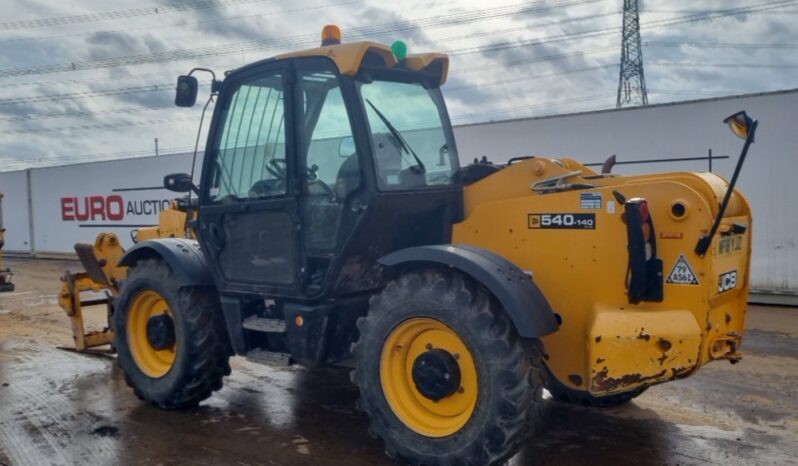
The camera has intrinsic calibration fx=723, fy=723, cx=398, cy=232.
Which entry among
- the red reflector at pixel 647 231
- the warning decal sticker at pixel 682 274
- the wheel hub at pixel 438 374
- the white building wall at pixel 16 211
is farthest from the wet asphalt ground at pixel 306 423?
the white building wall at pixel 16 211

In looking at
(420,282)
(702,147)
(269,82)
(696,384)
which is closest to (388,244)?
(420,282)

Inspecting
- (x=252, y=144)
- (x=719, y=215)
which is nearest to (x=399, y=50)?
(x=252, y=144)

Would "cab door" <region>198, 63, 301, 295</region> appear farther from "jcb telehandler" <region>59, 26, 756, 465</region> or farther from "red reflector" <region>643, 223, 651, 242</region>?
"red reflector" <region>643, 223, 651, 242</region>

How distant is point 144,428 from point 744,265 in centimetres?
408

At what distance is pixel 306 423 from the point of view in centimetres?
507

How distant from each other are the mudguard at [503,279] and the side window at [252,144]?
48.3 inches

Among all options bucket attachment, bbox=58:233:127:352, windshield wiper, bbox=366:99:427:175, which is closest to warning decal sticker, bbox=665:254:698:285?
windshield wiper, bbox=366:99:427:175

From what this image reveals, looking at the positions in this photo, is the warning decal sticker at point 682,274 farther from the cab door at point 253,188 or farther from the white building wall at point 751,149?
the white building wall at point 751,149

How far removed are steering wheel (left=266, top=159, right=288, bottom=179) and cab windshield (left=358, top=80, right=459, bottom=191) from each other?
2.23 ft

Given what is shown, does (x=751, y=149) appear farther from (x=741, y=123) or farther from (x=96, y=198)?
(x=96, y=198)

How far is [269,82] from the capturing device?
4875mm

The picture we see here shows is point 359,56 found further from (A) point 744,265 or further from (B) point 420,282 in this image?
(A) point 744,265

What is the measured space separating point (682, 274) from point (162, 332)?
3.70 metres

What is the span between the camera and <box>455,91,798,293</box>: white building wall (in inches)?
383
